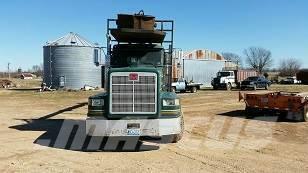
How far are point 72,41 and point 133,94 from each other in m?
43.9

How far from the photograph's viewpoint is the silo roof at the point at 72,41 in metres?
53.2

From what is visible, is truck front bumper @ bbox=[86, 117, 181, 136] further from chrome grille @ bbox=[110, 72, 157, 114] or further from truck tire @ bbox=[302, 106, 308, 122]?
truck tire @ bbox=[302, 106, 308, 122]

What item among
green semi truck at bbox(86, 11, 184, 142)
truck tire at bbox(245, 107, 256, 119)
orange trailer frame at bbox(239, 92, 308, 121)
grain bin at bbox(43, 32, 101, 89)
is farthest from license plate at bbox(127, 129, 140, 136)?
grain bin at bbox(43, 32, 101, 89)

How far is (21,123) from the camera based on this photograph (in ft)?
57.5

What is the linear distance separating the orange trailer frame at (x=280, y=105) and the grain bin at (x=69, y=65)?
1340 inches

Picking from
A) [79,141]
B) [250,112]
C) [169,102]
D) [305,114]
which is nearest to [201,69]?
[250,112]

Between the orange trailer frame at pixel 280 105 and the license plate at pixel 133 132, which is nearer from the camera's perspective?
the license plate at pixel 133 132

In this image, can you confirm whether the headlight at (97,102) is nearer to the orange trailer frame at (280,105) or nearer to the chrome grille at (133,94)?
the chrome grille at (133,94)

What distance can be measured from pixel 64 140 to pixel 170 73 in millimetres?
3701

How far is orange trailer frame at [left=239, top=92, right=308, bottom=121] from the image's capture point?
17828 millimetres

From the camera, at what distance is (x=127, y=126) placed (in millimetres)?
11008

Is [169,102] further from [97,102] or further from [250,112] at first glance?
[250,112]

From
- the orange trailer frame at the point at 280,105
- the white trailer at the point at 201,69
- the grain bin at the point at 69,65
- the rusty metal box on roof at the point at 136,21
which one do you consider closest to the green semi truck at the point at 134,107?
the rusty metal box on roof at the point at 136,21

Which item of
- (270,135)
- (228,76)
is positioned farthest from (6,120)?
(228,76)
